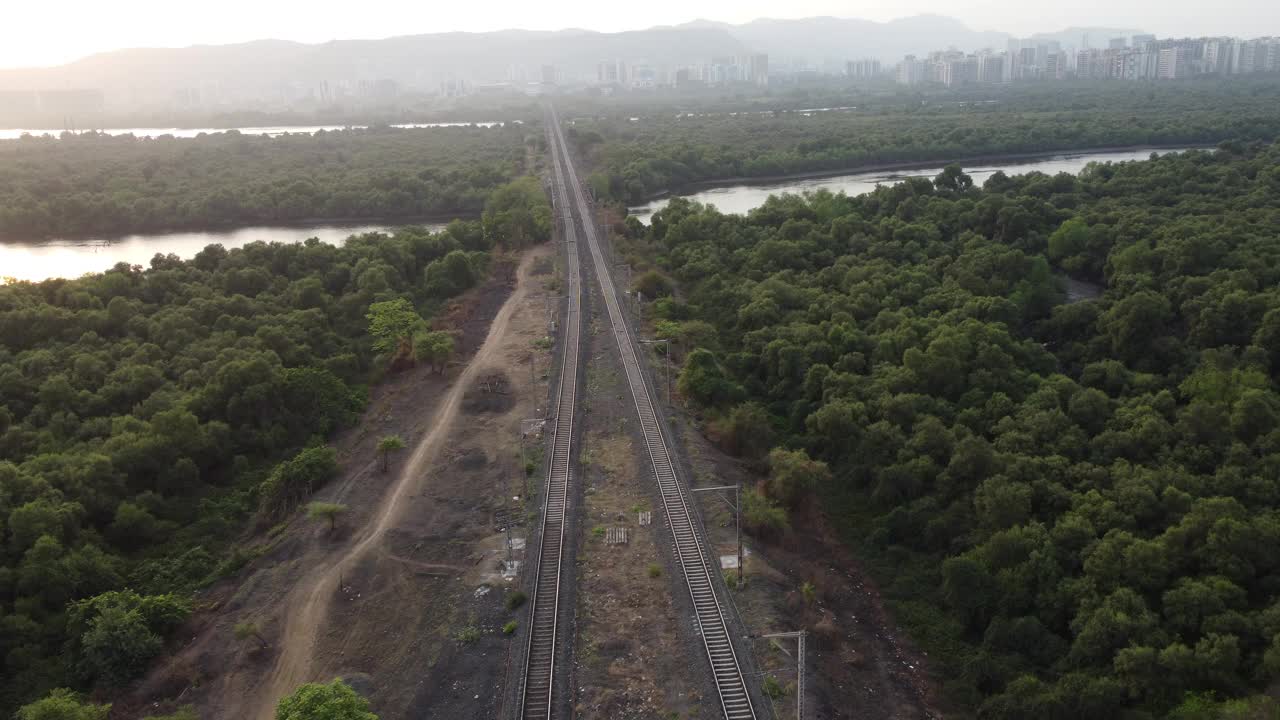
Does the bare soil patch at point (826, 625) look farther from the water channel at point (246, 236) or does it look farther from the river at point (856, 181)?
the river at point (856, 181)

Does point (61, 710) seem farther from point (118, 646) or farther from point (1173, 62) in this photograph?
point (1173, 62)

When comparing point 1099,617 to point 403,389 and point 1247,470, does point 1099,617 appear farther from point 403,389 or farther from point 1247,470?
point 403,389

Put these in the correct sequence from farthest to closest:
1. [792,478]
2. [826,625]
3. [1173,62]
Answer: [1173,62] < [792,478] < [826,625]

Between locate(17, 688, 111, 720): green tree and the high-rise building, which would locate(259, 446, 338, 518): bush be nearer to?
locate(17, 688, 111, 720): green tree

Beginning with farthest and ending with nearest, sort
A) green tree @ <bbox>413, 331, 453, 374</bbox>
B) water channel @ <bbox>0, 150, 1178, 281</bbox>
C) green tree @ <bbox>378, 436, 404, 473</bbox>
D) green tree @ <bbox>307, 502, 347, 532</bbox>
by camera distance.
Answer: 1. water channel @ <bbox>0, 150, 1178, 281</bbox>
2. green tree @ <bbox>413, 331, 453, 374</bbox>
3. green tree @ <bbox>378, 436, 404, 473</bbox>
4. green tree @ <bbox>307, 502, 347, 532</bbox>

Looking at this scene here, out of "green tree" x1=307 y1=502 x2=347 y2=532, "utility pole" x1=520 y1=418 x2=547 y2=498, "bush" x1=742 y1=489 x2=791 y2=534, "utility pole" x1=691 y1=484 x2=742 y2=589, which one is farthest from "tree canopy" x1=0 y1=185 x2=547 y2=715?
"bush" x1=742 y1=489 x2=791 y2=534

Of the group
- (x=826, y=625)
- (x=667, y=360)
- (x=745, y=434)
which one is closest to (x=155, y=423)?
(x=667, y=360)
